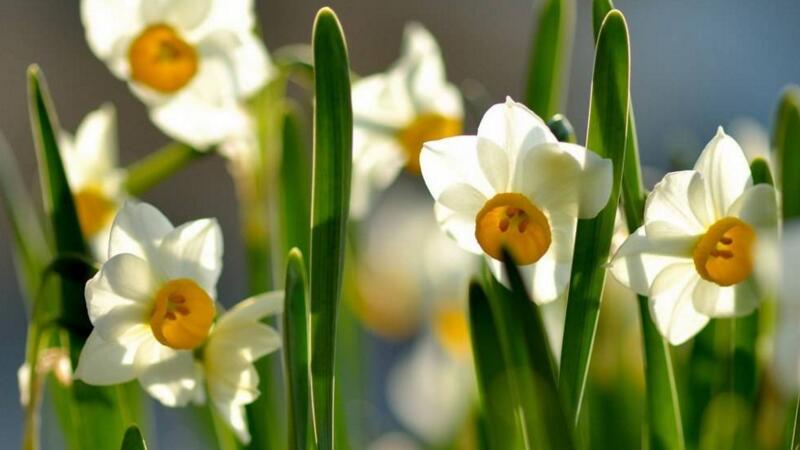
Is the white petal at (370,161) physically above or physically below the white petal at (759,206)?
below

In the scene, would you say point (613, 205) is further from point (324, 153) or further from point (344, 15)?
point (344, 15)

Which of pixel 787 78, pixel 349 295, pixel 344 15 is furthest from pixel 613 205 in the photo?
pixel 787 78

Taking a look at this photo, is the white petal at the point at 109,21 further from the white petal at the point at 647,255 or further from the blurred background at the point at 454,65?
the blurred background at the point at 454,65

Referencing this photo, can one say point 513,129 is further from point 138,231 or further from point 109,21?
point 109,21

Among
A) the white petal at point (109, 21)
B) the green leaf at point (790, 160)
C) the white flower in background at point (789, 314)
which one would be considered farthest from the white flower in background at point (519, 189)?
the white petal at point (109, 21)

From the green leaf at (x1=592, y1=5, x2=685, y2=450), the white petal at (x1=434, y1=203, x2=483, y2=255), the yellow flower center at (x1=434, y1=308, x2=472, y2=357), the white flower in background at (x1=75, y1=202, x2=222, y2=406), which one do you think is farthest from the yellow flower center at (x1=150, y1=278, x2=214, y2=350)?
the yellow flower center at (x1=434, y1=308, x2=472, y2=357)

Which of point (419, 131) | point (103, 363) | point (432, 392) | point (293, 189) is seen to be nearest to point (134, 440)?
point (103, 363)
